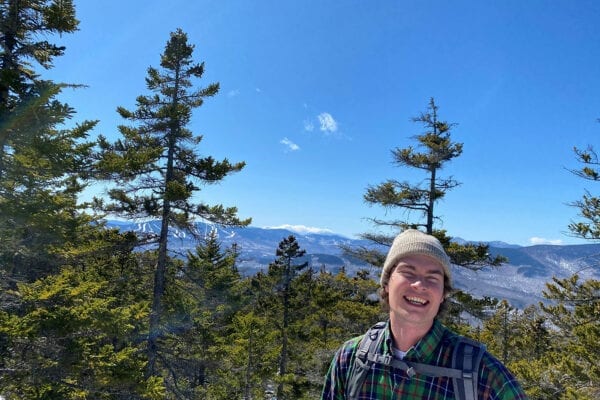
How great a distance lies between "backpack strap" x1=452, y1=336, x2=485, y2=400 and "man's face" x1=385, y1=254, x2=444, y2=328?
0.78ft

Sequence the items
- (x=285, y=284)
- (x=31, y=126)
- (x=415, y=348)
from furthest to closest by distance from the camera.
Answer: (x=285, y=284), (x=31, y=126), (x=415, y=348)

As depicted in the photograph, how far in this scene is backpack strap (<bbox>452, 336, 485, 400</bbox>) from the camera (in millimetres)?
2010

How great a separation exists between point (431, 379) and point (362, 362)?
424 mm

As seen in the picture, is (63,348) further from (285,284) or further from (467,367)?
(285,284)

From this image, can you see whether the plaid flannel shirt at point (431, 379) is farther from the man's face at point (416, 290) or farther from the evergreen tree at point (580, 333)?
the evergreen tree at point (580, 333)

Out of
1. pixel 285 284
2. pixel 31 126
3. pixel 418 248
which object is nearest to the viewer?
pixel 418 248

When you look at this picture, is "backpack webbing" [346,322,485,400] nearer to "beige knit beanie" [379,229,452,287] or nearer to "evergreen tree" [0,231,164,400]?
"beige knit beanie" [379,229,452,287]

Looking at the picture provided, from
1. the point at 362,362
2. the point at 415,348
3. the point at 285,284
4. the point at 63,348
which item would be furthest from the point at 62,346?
the point at 285,284

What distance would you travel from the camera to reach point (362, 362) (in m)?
2.31

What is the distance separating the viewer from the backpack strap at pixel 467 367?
2.01m

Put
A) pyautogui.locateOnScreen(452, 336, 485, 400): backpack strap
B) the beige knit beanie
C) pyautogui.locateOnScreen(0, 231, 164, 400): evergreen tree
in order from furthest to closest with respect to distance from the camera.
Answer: pyautogui.locateOnScreen(0, 231, 164, 400): evergreen tree → the beige knit beanie → pyautogui.locateOnScreen(452, 336, 485, 400): backpack strap

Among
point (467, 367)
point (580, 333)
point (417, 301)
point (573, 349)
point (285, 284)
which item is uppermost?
point (417, 301)

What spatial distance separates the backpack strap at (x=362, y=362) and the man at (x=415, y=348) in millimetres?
11

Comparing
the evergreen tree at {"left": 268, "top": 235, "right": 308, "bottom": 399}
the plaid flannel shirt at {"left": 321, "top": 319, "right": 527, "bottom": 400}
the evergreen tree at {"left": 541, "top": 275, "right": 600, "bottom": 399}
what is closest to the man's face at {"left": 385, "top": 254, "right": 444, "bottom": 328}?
the plaid flannel shirt at {"left": 321, "top": 319, "right": 527, "bottom": 400}
